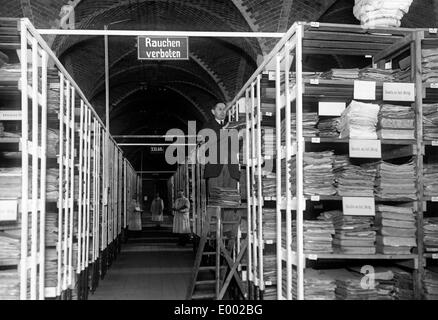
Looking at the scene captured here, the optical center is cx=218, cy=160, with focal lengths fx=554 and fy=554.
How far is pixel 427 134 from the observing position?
4.84 meters

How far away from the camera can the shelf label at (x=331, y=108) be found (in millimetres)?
4893

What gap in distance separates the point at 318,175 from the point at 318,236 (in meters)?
0.51

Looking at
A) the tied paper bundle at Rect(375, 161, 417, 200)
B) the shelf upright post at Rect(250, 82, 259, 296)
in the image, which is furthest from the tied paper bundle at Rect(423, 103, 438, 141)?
the shelf upright post at Rect(250, 82, 259, 296)

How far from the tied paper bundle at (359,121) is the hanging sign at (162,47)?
344 cm

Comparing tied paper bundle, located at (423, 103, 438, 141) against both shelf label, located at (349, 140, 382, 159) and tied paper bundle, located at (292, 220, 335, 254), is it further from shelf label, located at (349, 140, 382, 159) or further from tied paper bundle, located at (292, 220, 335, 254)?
tied paper bundle, located at (292, 220, 335, 254)

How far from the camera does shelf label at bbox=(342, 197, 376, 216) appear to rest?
4566 millimetres

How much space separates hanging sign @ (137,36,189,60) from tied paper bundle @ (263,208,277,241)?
276cm

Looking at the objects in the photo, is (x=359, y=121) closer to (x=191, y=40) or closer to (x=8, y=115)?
(x=8, y=115)

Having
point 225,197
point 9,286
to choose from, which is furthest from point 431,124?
point 9,286

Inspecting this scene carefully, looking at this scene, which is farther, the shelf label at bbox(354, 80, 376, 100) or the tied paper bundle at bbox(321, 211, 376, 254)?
the shelf label at bbox(354, 80, 376, 100)

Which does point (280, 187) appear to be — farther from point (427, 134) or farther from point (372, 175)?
point (427, 134)

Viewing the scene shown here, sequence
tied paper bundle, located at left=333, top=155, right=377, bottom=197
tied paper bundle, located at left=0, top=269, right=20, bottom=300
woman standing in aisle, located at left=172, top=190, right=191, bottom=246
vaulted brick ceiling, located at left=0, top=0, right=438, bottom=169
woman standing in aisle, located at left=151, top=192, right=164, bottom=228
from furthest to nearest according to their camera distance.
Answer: woman standing in aisle, located at left=151, top=192, right=164, bottom=228 < woman standing in aisle, located at left=172, top=190, right=191, bottom=246 < vaulted brick ceiling, located at left=0, top=0, right=438, bottom=169 < tied paper bundle, located at left=333, top=155, right=377, bottom=197 < tied paper bundle, located at left=0, top=269, right=20, bottom=300

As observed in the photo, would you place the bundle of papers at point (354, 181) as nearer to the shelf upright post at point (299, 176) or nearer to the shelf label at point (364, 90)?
the shelf upright post at point (299, 176)

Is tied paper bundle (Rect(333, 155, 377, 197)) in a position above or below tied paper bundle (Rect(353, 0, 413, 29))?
below
